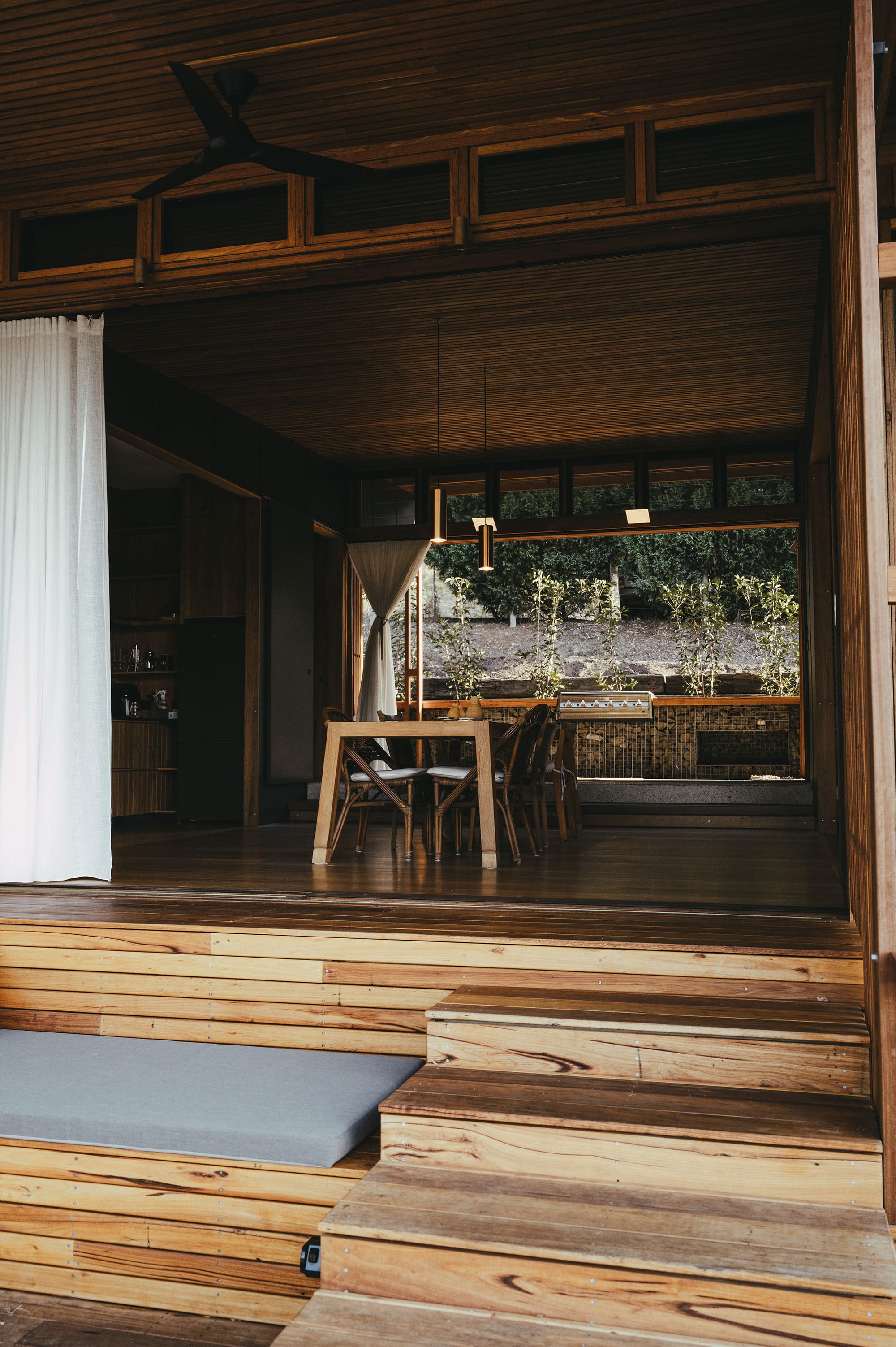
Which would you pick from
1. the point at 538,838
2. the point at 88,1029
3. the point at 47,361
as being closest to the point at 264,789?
the point at 538,838

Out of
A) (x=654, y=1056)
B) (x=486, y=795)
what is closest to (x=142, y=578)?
(x=486, y=795)

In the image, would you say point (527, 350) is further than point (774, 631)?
No

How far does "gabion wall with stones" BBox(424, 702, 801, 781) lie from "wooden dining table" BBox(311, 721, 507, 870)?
5.26m

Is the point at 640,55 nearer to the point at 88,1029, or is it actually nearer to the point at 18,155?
the point at 18,155

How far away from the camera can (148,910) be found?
4008 millimetres

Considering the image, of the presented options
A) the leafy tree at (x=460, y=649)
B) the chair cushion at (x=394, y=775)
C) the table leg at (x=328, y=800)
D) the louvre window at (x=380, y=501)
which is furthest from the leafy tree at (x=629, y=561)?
the table leg at (x=328, y=800)

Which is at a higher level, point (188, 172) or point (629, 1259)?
point (188, 172)

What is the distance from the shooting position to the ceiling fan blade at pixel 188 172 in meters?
4.03

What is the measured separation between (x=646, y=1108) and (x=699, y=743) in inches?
340

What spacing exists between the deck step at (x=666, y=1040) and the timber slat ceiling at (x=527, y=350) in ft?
10.7

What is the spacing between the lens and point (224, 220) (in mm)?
4562

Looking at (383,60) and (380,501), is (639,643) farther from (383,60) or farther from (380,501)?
(383,60)

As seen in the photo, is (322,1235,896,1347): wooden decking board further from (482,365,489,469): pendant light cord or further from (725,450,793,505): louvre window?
(725,450,793,505): louvre window

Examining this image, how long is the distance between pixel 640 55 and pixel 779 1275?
387 centimetres
